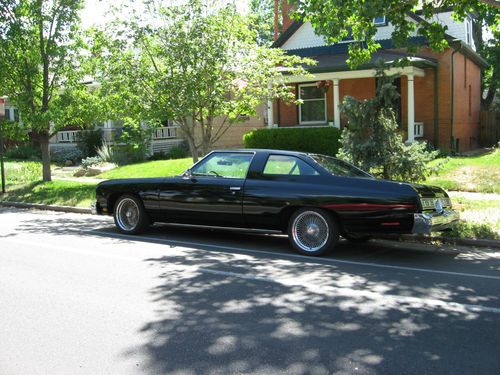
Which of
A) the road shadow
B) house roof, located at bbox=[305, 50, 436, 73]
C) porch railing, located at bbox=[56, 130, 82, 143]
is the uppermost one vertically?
house roof, located at bbox=[305, 50, 436, 73]

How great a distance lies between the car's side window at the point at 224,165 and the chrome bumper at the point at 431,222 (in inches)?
105

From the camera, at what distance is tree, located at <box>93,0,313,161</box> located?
43.2ft

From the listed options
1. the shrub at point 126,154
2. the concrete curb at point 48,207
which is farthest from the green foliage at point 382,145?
the shrub at point 126,154

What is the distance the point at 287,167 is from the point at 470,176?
7.98 meters

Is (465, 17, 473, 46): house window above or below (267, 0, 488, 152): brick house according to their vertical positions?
above

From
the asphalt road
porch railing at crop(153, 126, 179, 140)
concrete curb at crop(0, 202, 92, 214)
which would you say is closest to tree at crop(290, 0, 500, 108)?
the asphalt road

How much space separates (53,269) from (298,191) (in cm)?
342

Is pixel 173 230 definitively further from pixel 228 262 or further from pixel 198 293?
pixel 198 293

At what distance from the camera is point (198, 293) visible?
5.91 m

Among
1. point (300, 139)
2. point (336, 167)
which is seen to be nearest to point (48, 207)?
point (336, 167)

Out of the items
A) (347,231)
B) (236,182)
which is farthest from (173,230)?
(347,231)

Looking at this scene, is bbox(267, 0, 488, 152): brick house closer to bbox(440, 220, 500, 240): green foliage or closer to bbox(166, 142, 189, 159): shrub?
bbox(166, 142, 189, 159): shrub

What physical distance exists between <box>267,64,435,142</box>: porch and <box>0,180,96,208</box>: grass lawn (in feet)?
26.4

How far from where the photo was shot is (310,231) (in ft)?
26.2
